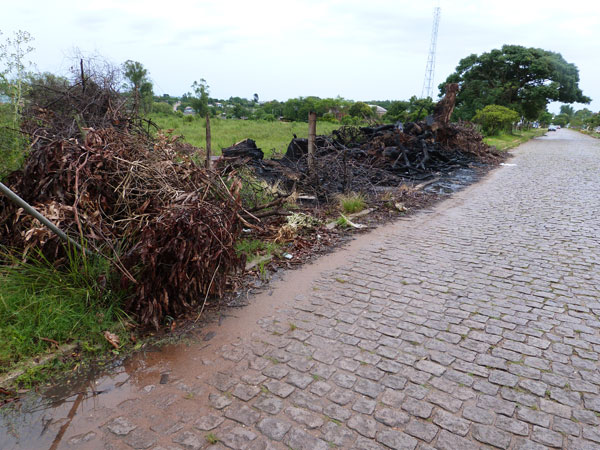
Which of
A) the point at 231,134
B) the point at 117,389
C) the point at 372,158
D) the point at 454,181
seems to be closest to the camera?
the point at 117,389

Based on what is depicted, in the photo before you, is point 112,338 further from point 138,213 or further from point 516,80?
point 516,80

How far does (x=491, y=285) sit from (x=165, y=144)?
417 cm

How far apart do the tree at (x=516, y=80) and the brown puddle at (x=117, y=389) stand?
4361cm

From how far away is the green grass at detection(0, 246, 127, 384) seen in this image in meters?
3.32

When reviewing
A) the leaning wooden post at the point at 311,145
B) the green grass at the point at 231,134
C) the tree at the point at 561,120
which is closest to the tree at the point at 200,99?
the green grass at the point at 231,134

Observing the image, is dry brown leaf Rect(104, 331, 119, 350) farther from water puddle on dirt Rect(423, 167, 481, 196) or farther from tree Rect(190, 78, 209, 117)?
tree Rect(190, 78, 209, 117)

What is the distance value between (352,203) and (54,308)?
563 centimetres

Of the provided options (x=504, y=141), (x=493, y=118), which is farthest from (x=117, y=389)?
(x=493, y=118)

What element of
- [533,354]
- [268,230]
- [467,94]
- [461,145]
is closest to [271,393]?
[533,354]

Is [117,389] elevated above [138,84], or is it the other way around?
[138,84]

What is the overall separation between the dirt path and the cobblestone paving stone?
0.04ft

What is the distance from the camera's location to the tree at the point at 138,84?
7.12 metres

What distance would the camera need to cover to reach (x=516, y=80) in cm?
4284

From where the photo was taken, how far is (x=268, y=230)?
21.0ft
